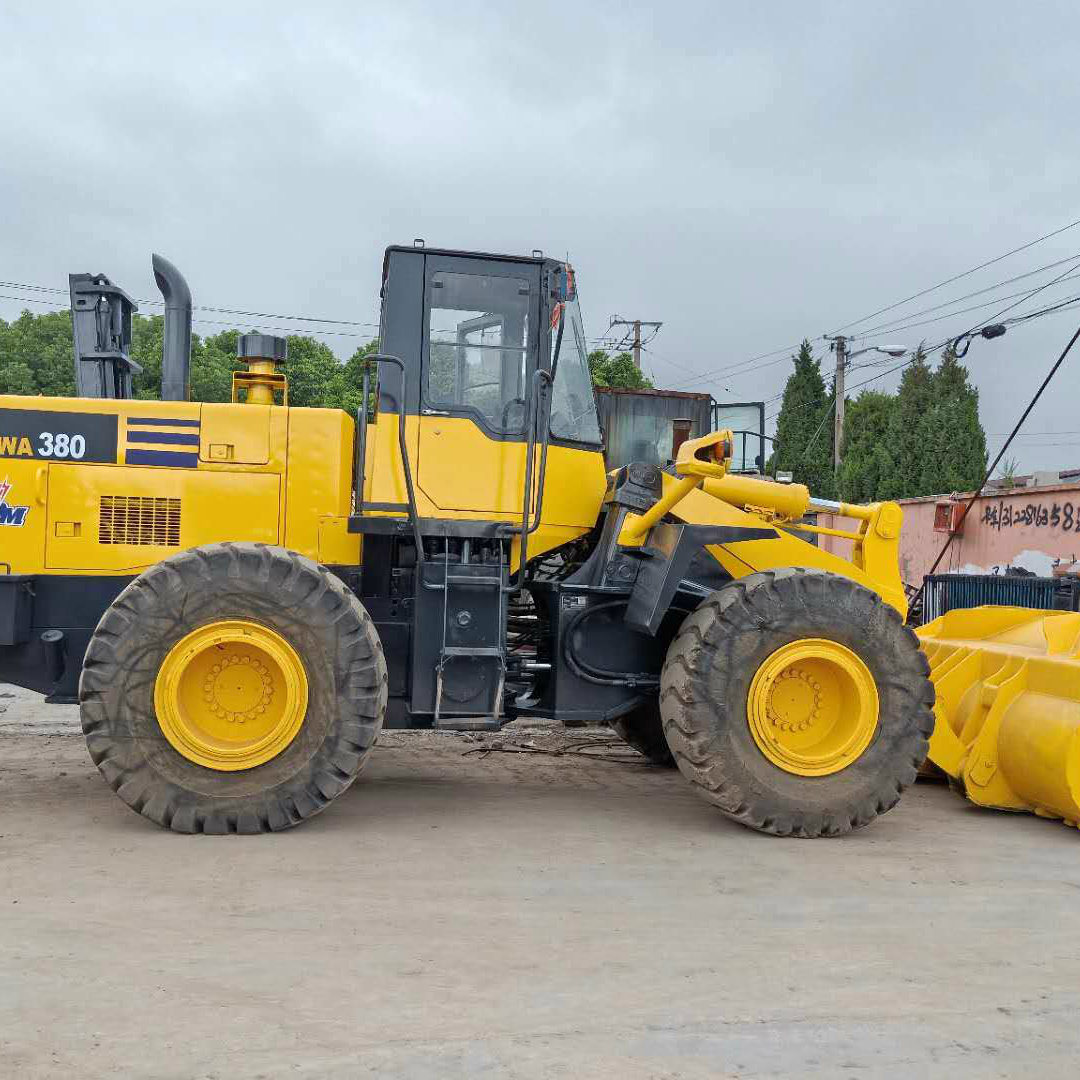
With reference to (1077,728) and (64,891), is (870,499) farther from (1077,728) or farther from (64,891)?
(64,891)

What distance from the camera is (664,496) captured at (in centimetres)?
627

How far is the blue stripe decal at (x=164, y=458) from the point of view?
20.9 ft

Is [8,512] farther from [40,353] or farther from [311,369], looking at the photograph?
[40,353]

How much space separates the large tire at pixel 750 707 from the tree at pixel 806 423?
32791 millimetres

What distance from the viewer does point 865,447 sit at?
121ft

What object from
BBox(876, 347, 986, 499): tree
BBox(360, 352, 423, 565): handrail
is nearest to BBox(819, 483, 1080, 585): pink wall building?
BBox(876, 347, 986, 499): tree

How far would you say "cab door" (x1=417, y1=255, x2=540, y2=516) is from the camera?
638 cm

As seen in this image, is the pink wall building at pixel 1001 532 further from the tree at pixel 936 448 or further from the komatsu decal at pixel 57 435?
the komatsu decal at pixel 57 435

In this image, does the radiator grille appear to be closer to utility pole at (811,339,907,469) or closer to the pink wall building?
the pink wall building

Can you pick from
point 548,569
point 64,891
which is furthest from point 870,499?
point 64,891

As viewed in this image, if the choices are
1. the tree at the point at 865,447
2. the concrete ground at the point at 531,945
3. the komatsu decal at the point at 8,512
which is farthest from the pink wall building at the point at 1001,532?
the komatsu decal at the point at 8,512


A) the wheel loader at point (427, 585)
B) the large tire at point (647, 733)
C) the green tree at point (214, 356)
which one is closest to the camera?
the wheel loader at point (427, 585)

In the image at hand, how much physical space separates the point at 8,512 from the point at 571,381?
3162 millimetres

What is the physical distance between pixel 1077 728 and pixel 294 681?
3.99 meters
